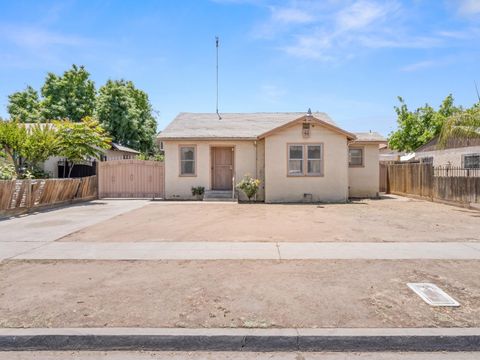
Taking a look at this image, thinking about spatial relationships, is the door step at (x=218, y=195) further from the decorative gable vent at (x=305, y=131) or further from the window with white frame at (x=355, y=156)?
the window with white frame at (x=355, y=156)

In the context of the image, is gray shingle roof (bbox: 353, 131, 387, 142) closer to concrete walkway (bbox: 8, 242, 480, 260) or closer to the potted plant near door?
the potted plant near door

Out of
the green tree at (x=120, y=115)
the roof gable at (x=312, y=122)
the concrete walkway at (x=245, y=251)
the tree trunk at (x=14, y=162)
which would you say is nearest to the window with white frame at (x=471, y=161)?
the roof gable at (x=312, y=122)

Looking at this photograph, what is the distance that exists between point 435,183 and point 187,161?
41.3ft

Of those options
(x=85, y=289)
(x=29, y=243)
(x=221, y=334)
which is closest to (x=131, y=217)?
(x=29, y=243)

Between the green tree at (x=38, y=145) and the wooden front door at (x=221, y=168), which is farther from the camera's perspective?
the wooden front door at (x=221, y=168)

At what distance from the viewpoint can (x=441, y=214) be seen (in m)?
12.9

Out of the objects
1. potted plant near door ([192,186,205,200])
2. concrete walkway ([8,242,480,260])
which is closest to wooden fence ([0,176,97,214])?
potted plant near door ([192,186,205,200])

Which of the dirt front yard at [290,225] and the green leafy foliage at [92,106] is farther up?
the green leafy foliage at [92,106]

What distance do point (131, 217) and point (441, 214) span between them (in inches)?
448

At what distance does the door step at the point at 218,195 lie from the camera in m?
17.8

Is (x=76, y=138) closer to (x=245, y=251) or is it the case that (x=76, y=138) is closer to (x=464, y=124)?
(x=245, y=251)

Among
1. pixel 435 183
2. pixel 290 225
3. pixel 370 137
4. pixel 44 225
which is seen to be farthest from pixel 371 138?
pixel 44 225

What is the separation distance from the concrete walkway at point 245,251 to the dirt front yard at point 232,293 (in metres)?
0.40

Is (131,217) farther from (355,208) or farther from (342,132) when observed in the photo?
(342,132)
